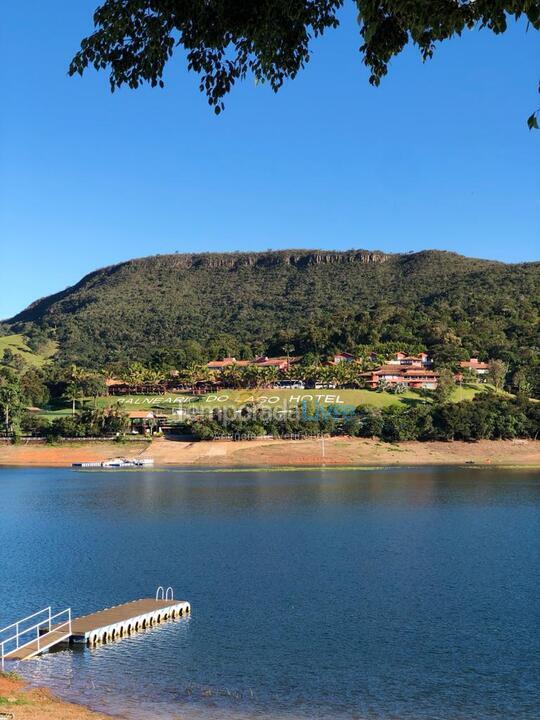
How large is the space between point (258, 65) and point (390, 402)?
12820cm

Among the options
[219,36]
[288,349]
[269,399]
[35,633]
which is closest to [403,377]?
[269,399]

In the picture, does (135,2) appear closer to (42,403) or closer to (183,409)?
(183,409)

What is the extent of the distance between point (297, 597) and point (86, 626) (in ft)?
35.5

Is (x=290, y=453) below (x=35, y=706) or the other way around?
below

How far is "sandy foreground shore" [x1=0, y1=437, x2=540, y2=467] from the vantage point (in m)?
118

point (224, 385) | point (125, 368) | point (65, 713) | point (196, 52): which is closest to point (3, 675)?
point (65, 713)

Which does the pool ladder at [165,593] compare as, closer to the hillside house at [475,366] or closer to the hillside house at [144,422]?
the hillside house at [144,422]

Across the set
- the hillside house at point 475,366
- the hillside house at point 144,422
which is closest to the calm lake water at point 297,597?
the hillside house at point 144,422

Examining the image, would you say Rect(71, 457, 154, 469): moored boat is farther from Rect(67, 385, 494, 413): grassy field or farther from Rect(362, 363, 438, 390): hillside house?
Rect(362, 363, 438, 390): hillside house

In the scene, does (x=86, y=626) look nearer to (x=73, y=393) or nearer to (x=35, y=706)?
(x=35, y=706)

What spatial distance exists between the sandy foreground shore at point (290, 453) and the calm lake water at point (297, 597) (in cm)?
3925

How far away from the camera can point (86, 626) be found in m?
31.0

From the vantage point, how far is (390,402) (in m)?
139

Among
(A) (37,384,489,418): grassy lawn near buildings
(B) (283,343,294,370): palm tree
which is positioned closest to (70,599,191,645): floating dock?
(A) (37,384,489,418): grassy lawn near buildings
